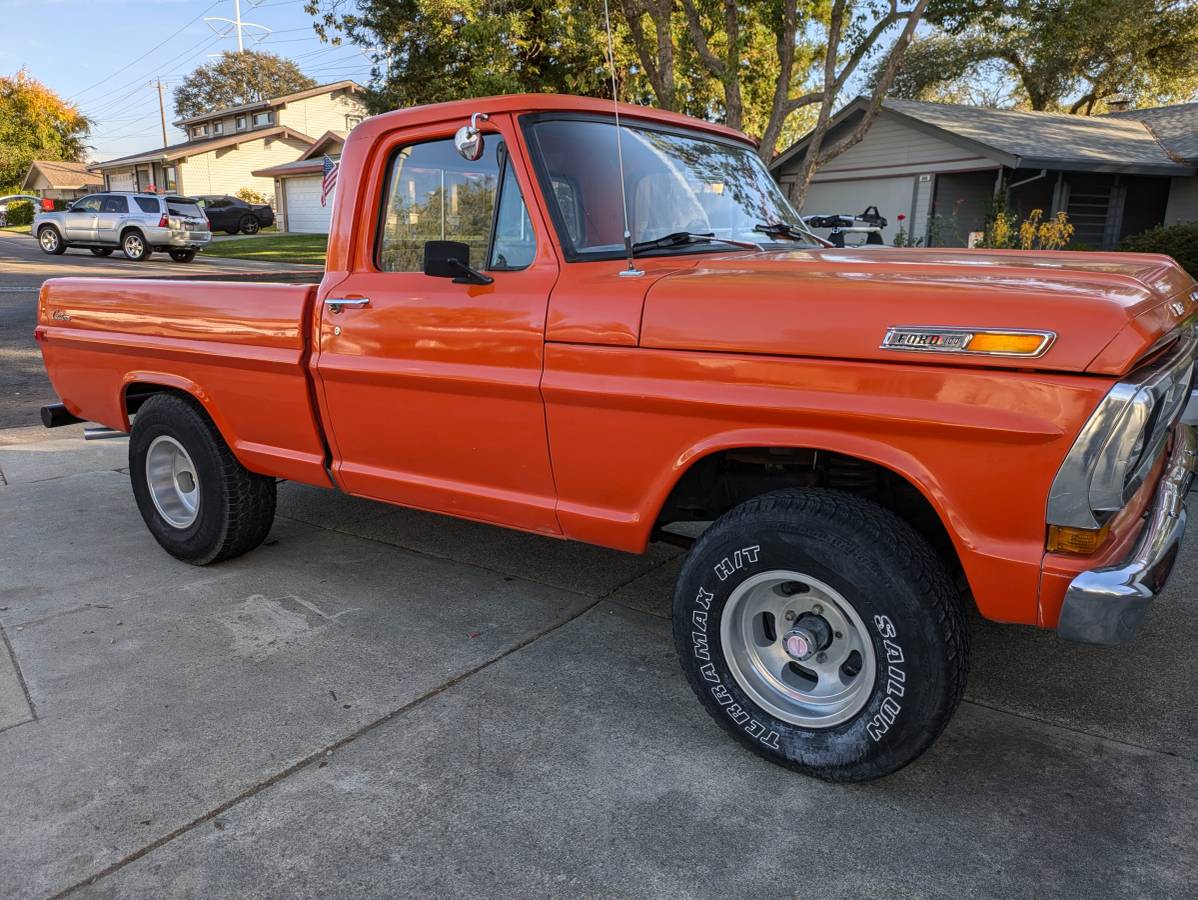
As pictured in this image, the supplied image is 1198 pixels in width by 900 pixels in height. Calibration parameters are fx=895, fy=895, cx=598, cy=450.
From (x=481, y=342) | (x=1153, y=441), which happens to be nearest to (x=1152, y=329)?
(x=1153, y=441)

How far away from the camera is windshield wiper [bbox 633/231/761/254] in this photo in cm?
327

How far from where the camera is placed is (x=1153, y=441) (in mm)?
2482

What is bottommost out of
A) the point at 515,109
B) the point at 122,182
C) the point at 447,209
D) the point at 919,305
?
the point at 919,305

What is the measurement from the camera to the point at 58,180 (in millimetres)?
59438

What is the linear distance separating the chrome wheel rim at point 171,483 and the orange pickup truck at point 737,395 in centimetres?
57

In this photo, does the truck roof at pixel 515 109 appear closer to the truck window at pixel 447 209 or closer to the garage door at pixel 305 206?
the truck window at pixel 447 209

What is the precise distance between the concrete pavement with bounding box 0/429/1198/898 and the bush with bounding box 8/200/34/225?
51016 mm

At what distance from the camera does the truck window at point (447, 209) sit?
129 inches

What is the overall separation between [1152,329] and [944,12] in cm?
1339

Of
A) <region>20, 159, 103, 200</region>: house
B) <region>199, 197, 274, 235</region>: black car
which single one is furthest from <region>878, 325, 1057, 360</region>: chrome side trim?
<region>20, 159, 103, 200</region>: house

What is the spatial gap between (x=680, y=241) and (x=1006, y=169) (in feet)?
62.3

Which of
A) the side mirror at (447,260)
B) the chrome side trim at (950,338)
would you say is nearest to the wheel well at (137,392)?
the side mirror at (447,260)

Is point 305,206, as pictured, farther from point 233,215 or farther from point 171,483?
point 171,483

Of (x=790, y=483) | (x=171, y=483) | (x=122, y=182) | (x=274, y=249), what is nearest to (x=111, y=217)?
(x=274, y=249)
